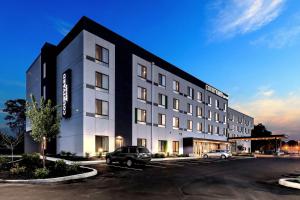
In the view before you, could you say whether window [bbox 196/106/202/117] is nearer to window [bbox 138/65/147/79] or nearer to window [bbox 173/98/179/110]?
window [bbox 173/98/179/110]

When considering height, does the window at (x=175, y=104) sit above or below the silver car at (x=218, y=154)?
above

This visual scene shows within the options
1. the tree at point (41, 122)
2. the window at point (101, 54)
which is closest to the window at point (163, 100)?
the window at point (101, 54)

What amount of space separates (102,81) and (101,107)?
10.0 feet

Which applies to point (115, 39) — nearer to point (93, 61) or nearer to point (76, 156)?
point (93, 61)

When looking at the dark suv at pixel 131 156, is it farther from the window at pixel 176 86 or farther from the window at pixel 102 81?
the window at pixel 176 86

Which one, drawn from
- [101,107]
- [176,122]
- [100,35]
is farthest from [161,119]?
[100,35]

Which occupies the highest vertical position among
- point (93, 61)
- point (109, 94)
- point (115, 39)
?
point (115, 39)

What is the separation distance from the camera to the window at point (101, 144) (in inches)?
1325

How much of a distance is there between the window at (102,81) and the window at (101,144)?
19.0 ft

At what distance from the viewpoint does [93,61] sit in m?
33.8

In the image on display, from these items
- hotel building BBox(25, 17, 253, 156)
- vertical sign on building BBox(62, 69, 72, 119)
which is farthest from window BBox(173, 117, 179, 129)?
vertical sign on building BBox(62, 69, 72, 119)

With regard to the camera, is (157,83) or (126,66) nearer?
(126,66)

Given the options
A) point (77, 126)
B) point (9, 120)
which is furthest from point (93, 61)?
point (9, 120)

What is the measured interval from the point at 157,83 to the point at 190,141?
12.9 m
